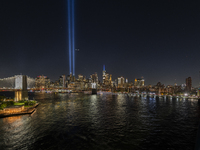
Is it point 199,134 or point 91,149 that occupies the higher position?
point 199,134

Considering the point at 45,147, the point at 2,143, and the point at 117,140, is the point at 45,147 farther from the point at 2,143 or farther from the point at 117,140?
the point at 117,140

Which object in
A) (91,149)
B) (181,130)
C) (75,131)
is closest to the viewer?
(91,149)

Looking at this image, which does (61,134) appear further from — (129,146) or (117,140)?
(129,146)

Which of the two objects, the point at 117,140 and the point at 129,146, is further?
the point at 117,140

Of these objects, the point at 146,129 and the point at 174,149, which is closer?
the point at 174,149

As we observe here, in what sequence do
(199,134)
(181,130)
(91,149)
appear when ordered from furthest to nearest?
1. (181,130)
2. (91,149)
3. (199,134)

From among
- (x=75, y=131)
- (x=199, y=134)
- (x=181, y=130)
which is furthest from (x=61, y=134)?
(x=181, y=130)

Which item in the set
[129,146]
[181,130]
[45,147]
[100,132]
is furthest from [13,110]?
[181,130]

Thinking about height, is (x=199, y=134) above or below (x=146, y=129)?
above

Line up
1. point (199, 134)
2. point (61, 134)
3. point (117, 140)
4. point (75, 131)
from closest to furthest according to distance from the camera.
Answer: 1. point (199, 134)
2. point (117, 140)
3. point (61, 134)
4. point (75, 131)
